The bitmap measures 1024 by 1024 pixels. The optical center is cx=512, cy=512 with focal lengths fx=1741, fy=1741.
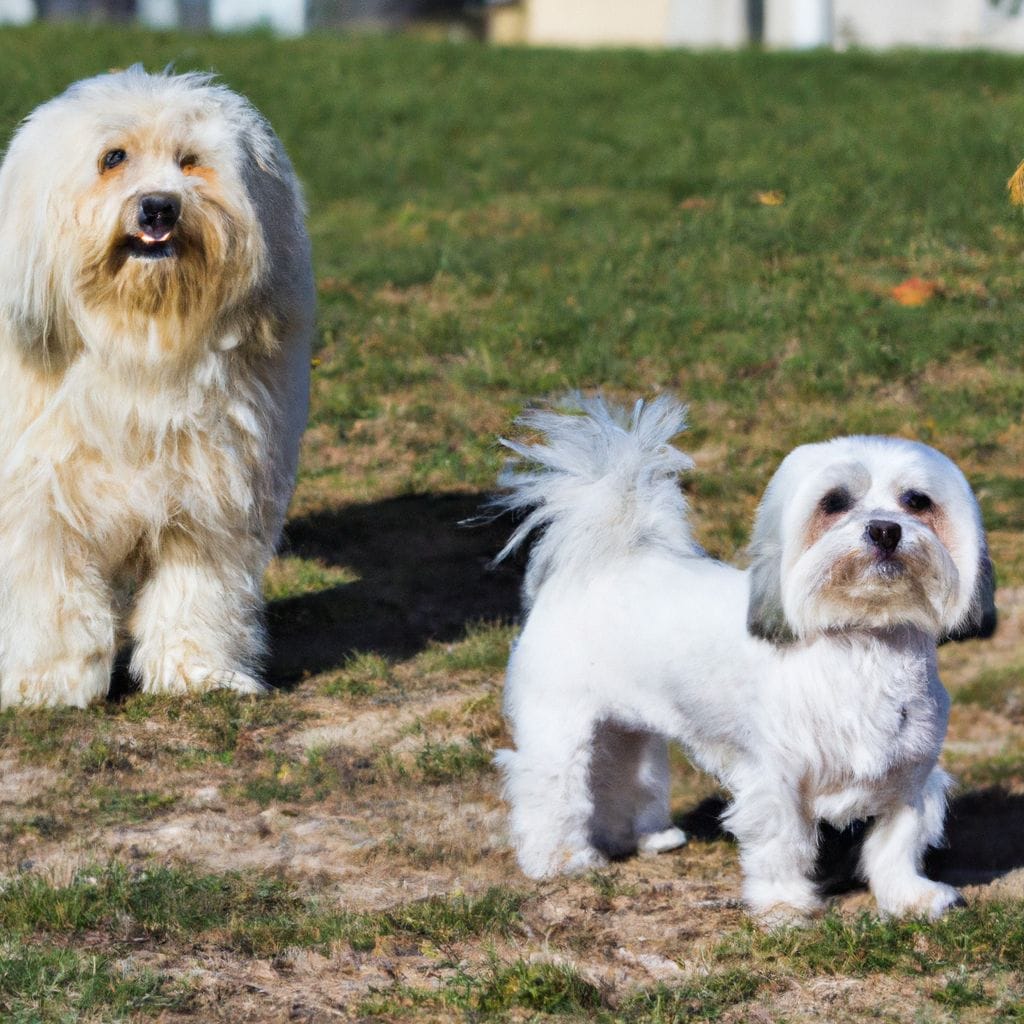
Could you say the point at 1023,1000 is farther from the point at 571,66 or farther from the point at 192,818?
the point at 571,66

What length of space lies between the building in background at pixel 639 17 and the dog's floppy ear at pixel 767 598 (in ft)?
66.7

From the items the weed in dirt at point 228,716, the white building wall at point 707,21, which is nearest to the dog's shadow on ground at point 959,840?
the weed in dirt at point 228,716

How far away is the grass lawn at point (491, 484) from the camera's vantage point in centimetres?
427

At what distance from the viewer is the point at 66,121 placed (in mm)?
5309

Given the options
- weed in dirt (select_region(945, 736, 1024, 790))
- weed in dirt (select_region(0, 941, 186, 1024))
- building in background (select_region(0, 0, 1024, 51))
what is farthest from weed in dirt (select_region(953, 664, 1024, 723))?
building in background (select_region(0, 0, 1024, 51))

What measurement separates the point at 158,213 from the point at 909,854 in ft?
9.24

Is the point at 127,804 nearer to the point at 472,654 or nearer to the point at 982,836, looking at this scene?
the point at 472,654

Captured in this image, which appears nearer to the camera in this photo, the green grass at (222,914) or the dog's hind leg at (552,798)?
the green grass at (222,914)

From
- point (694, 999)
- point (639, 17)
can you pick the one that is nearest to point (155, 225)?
point (694, 999)

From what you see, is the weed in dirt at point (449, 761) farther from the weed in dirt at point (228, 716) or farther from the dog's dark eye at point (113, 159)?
the dog's dark eye at point (113, 159)

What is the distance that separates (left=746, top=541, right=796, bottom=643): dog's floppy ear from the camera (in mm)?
4215

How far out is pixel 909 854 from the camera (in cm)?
455

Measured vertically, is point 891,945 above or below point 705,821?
above

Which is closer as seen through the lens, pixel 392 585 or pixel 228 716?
pixel 228 716
